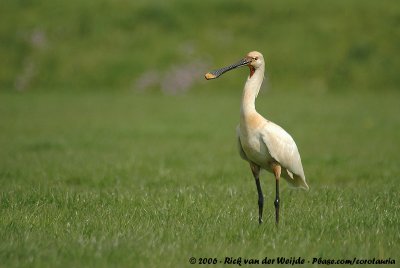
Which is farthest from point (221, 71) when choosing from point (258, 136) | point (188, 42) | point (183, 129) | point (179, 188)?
point (188, 42)

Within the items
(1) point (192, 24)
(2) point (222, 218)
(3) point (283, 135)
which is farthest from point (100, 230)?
(1) point (192, 24)

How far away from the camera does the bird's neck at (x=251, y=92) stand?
6.95 metres

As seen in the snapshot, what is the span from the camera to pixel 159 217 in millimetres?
7324

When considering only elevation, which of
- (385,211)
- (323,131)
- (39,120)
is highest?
(385,211)

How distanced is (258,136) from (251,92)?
52 cm

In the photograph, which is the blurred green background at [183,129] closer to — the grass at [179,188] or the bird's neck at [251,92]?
the grass at [179,188]

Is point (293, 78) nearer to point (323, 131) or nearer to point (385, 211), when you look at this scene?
point (323, 131)

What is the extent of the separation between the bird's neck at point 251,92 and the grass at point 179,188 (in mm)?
1255

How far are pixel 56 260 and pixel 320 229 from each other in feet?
9.43

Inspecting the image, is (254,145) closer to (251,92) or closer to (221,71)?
(251,92)

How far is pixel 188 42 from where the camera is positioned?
36.4 m

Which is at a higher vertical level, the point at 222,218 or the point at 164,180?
the point at 222,218

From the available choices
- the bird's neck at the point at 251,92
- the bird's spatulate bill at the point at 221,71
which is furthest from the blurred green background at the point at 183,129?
the bird's spatulate bill at the point at 221,71

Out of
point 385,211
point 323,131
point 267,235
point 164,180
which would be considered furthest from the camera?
point 323,131
